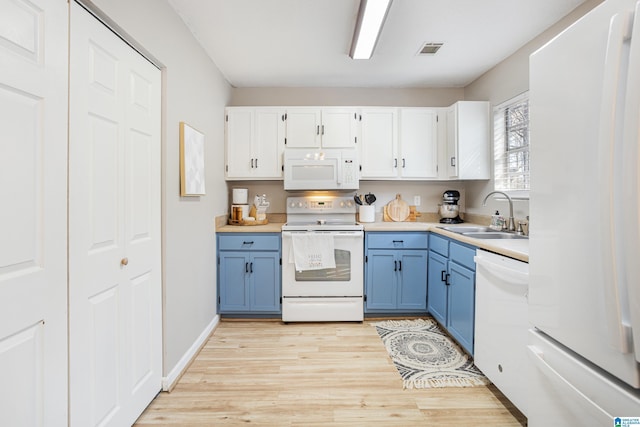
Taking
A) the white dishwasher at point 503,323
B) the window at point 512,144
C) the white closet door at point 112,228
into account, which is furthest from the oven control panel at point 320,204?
the white closet door at point 112,228

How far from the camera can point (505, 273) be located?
1.71m

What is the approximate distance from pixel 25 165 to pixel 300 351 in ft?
6.89

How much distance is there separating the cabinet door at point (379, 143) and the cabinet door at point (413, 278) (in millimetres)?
919

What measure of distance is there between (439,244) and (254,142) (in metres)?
2.14

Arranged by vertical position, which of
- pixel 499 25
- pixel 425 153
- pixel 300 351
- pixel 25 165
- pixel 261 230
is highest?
pixel 499 25

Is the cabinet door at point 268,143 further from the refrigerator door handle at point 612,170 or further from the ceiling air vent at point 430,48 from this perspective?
the refrigerator door handle at point 612,170

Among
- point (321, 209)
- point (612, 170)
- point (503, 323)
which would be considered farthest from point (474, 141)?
point (612, 170)

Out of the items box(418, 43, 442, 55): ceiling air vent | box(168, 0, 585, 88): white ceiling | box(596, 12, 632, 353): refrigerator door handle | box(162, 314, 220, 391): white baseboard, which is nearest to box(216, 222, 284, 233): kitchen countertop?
box(162, 314, 220, 391): white baseboard

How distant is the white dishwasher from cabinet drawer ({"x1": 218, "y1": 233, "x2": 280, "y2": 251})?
5.86 feet

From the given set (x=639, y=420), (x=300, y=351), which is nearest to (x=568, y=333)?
(x=639, y=420)

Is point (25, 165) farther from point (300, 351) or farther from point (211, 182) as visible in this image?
point (300, 351)

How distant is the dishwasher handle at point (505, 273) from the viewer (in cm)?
158

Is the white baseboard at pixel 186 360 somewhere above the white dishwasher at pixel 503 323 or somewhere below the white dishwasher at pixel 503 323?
A: below

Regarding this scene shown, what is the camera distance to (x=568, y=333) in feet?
3.10
